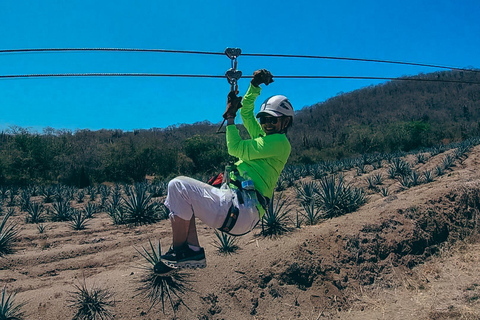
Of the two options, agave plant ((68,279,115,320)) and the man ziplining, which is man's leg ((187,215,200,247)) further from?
agave plant ((68,279,115,320))

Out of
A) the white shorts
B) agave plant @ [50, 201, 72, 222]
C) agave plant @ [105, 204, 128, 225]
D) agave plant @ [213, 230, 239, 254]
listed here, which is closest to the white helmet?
the white shorts

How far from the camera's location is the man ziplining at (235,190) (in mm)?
3475

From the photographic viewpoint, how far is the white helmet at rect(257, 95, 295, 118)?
3693 millimetres

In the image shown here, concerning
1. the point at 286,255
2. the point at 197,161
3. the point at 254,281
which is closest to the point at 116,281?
the point at 254,281

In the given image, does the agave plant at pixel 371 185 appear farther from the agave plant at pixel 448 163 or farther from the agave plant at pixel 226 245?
the agave plant at pixel 226 245

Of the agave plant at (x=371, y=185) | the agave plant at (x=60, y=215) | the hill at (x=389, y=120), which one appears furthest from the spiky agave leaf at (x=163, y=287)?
the hill at (x=389, y=120)

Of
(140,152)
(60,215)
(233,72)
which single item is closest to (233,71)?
(233,72)

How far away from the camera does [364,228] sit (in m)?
6.60

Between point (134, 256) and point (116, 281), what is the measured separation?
1.59 m

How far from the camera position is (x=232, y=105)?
370cm

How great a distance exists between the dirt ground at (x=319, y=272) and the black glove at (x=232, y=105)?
2.85 meters

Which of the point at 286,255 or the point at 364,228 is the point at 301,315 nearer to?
the point at 286,255

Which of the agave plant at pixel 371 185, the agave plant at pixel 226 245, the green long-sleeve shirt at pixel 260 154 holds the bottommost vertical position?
the agave plant at pixel 226 245

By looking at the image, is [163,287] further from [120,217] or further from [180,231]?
[120,217]
